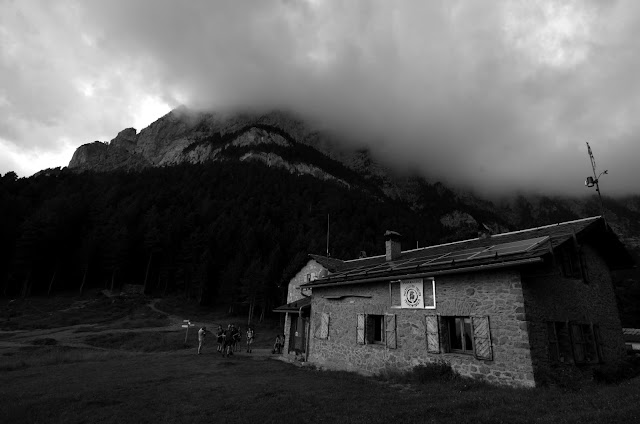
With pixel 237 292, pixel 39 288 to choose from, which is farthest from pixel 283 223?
pixel 39 288

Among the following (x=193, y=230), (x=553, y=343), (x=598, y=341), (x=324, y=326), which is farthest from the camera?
(x=193, y=230)

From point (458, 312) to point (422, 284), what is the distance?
5.85 feet

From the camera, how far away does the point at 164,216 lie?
7319 cm

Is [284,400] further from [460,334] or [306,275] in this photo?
[306,275]

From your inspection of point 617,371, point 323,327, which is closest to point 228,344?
point 323,327

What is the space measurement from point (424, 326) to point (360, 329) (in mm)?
3359

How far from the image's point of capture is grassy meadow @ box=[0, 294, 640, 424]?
757cm

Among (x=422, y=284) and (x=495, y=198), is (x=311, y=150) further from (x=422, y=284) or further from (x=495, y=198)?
(x=422, y=284)

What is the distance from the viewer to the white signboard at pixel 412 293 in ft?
45.1

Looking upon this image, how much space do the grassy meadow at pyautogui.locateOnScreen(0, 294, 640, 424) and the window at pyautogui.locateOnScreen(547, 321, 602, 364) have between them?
109cm

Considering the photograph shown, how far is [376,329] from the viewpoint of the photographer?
15.8 metres

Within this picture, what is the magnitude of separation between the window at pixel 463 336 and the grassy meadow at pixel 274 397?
970mm

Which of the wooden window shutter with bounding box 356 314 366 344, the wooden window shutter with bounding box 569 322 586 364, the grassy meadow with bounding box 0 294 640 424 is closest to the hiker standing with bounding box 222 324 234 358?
the grassy meadow with bounding box 0 294 640 424

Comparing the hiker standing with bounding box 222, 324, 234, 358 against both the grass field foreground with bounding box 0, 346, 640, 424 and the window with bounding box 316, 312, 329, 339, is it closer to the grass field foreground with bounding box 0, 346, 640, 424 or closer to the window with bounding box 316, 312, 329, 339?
the window with bounding box 316, 312, 329, 339
